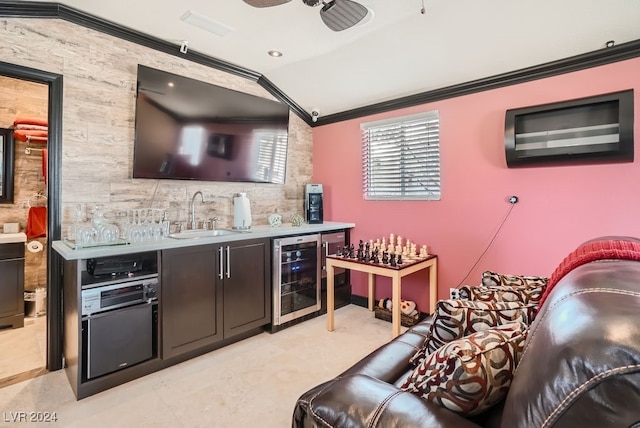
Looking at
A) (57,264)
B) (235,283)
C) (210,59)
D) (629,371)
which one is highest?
(210,59)

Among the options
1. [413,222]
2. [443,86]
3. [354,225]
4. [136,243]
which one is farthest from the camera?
[354,225]

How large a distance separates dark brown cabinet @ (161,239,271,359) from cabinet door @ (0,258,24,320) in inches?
76.5

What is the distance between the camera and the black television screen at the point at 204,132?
272 cm

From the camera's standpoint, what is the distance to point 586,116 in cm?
243

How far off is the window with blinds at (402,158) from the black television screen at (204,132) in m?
1.04

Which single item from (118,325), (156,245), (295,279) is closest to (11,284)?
(118,325)

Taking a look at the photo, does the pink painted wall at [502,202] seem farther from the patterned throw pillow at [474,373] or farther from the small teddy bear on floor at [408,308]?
the patterned throw pillow at [474,373]

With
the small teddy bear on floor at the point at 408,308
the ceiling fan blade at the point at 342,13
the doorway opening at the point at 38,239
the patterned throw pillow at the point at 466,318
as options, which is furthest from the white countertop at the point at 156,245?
the patterned throw pillow at the point at 466,318

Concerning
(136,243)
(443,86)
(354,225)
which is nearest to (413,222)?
(354,225)

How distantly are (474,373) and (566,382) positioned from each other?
0.39 meters

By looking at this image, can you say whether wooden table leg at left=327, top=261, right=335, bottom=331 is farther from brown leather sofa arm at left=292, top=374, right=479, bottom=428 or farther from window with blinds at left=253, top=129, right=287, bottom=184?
brown leather sofa arm at left=292, top=374, right=479, bottom=428

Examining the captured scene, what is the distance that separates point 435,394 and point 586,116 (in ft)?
8.34

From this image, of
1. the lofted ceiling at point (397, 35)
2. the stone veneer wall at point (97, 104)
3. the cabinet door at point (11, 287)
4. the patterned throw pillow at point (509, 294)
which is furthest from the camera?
the cabinet door at point (11, 287)

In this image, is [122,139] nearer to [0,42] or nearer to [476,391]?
[0,42]
